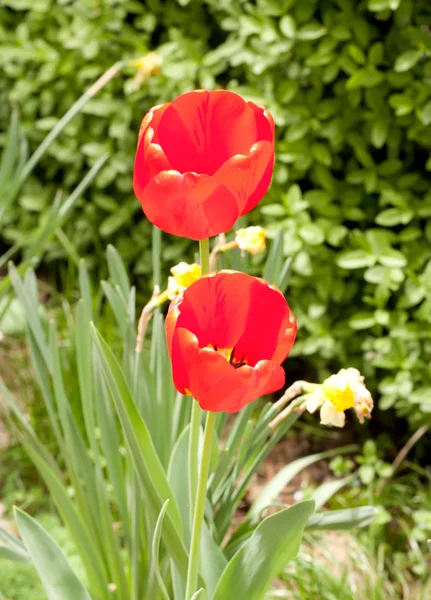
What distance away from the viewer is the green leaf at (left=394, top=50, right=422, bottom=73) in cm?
158

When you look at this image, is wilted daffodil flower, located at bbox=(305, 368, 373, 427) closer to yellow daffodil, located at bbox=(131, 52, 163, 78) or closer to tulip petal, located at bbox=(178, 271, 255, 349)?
tulip petal, located at bbox=(178, 271, 255, 349)

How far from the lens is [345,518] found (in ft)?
3.97

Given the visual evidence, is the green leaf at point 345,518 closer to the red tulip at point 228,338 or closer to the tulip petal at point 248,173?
the red tulip at point 228,338

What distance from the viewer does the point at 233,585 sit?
93 centimetres

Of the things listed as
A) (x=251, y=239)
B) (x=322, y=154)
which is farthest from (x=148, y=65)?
(x=251, y=239)

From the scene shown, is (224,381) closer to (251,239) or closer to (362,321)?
(251,239)

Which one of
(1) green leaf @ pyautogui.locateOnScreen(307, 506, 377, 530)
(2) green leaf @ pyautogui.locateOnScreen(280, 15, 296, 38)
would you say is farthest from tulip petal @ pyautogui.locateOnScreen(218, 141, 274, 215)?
(2) green leaf @ pyautogui.locateOnScreen(280, 15, 296, 38)

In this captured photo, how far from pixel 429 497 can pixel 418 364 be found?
316 millimetres

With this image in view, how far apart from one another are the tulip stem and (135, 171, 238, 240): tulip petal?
0.19 meters

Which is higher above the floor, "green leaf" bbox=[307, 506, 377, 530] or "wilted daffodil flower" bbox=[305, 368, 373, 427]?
"wilted daffodil flower" bbox=[305, 368, 373, 427]

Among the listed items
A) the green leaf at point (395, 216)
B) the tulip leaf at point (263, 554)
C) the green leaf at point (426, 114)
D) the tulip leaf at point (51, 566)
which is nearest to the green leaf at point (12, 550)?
the tulip leaf at point (51, 566)

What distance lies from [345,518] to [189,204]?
68 centimetres

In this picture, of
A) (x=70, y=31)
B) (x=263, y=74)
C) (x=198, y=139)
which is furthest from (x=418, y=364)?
(x=70, y=31)

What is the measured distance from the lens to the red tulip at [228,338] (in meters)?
0.70
